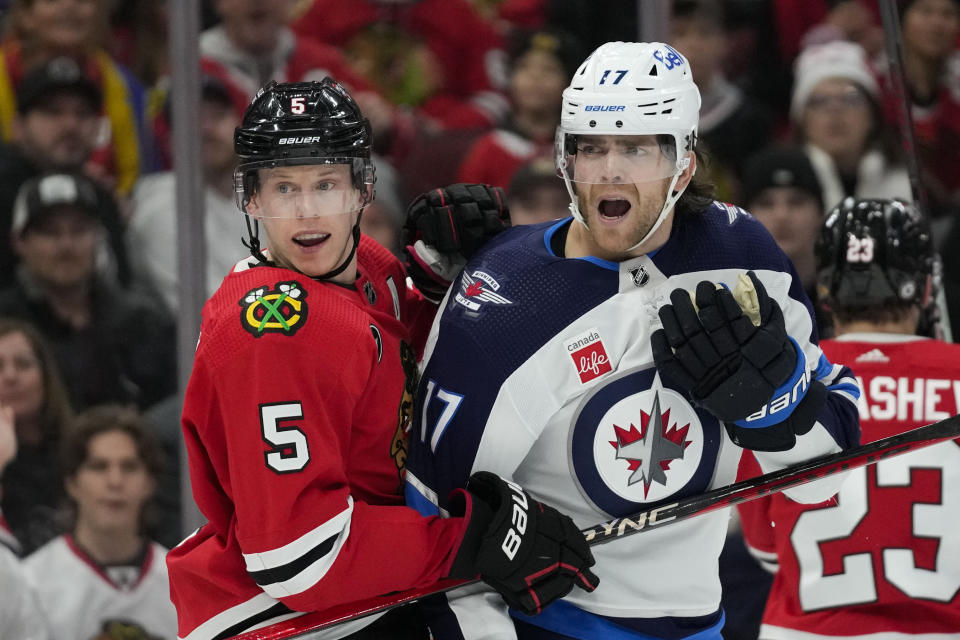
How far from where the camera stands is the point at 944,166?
396cm

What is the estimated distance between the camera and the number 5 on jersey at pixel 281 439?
6.12 feet

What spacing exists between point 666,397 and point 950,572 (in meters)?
0.90

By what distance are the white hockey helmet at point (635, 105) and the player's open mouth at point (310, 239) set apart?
42 centimetres

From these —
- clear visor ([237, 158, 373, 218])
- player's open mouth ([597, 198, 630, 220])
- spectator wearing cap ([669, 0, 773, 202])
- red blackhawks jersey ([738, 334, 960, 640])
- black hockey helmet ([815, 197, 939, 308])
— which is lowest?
red blackhawks jersey ([738, 334, 960, 640])

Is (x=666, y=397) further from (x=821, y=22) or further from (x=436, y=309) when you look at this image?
(x=821, y=22)

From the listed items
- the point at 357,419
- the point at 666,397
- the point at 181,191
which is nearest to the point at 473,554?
the point at 357,419

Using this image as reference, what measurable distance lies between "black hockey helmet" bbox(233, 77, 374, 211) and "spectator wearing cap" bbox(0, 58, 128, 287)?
157cm

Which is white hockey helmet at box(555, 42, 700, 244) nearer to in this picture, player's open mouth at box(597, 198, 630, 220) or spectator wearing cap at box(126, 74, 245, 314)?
player's open mouth at box(597, 198, 630, 220)

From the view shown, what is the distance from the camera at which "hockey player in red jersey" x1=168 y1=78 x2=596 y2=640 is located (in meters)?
1.88

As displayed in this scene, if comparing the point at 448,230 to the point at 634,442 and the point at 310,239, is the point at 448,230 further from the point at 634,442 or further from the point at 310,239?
the point at 634,442

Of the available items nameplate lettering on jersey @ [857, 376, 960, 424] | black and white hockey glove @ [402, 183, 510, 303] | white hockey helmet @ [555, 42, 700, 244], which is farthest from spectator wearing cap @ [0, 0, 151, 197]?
nameplate lettering on jersey @ [857, 376, 960, 424]

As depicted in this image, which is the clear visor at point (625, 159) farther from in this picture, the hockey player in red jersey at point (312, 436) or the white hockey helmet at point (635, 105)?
the hockey player in red jersey at point (312, 436)

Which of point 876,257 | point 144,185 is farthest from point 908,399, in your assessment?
point 144,185

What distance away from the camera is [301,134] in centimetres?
203
